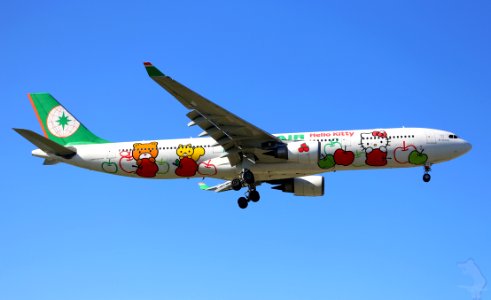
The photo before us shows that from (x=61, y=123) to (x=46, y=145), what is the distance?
4.57 m

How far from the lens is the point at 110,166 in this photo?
46.2m

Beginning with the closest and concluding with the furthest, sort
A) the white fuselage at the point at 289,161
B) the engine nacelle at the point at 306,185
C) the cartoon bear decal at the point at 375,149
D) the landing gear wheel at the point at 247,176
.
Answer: the cartoon bear decal at the point at 375,149 → the white fuselage at the point at 289,161 → the landing gear wheel at the point at 247,176 → the engine nacelle at the point at 306,185

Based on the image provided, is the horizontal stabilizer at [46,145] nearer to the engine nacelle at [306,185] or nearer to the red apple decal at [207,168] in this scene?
the red apple decal at [207,168]

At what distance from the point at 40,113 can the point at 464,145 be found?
26.2m

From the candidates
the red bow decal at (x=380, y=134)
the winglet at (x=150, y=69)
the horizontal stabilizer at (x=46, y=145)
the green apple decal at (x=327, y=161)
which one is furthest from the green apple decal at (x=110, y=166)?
the red bow decal at (x=380, y=134)

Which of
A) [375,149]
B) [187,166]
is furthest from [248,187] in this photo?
[375,149]

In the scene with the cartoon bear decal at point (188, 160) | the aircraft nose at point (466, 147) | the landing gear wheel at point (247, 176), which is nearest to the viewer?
the aircraft nose at point (466, 147)

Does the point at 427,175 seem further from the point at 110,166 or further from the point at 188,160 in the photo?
the point at 110,166

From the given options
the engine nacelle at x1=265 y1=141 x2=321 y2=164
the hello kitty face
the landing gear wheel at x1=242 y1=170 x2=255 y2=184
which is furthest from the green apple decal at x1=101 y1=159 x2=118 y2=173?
the hello kitty face

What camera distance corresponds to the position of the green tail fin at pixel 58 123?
4859 cm

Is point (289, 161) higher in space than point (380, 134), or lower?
lower

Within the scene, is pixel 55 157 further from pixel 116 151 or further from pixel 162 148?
pixel 162 148

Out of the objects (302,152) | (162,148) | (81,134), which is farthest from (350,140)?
(81,134)

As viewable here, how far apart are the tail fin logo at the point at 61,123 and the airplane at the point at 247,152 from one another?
213 cm
